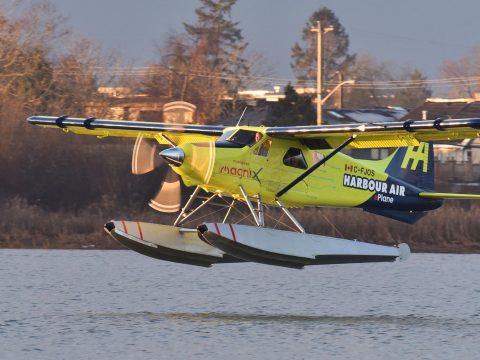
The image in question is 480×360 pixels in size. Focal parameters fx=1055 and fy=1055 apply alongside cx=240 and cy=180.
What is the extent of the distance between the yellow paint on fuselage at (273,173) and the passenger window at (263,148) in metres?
0.03

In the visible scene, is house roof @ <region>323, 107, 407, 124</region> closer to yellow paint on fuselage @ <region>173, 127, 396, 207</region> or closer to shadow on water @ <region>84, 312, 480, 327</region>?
yellow paint on fuselage @ <region>173, 127, 396, 207</region>

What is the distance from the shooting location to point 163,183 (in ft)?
52.7

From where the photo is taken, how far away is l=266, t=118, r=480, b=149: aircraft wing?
14625 millimetres

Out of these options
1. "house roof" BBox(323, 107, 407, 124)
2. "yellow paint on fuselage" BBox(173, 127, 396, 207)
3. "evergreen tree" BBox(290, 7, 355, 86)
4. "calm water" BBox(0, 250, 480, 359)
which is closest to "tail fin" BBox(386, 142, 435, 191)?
"yellow paint on fuselage" BBox(173, 127, 396, 207)

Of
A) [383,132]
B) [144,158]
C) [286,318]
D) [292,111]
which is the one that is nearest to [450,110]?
[292,111]

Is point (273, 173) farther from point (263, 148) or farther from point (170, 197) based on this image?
point (170, 197)

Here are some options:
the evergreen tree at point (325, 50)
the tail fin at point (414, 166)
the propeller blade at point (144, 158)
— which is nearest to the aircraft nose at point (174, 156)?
the propeller blade at point (144, 158)

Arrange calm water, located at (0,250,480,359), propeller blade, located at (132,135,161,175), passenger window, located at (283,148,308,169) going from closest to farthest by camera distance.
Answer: calm water, located at (0,250,480,359), passenger window, located at (283,148,308,169), propeller blade, located at (132,135,161,175)

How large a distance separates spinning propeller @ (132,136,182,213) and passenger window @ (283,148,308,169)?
170 centimetres

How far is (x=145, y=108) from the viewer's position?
145 feet

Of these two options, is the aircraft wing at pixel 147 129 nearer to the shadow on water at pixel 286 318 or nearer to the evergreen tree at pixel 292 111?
the shadow on water at pixel 286 318

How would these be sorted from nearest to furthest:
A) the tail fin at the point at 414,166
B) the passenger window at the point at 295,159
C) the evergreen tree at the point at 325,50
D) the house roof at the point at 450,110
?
the passenger window at the point at 295,159
the tail fin at the point at 414,166
the house roof at the point at 450,110
the evergreen tree at the point at 325,50

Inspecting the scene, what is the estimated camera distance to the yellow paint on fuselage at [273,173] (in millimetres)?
14406

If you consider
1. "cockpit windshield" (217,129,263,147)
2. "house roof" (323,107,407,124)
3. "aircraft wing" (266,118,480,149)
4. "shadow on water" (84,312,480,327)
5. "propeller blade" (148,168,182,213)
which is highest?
"house roof" (323,107,407,124)
